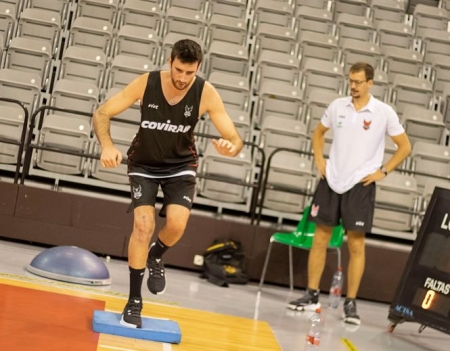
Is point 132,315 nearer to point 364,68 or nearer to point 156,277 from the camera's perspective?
point 156,277

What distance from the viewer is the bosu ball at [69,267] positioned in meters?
7.53

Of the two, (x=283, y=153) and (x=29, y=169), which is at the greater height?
(x=283, y=153)

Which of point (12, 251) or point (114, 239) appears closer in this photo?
point (12, 251)

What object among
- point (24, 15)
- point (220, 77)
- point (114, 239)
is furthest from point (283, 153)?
point (24, 15)

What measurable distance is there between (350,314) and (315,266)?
536 millimetres

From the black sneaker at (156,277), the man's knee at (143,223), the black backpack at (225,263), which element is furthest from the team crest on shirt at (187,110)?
the black backpack at (225,263)

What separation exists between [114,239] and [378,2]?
714 centimetres

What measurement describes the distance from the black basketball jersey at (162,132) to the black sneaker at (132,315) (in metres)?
0.85

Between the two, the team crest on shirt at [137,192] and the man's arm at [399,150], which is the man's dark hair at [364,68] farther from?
the team crest on shirt at [137,192]

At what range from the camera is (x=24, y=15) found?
1153 centimetres

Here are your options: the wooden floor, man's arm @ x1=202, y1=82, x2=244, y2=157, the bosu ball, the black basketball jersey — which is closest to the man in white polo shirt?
the wooden floor

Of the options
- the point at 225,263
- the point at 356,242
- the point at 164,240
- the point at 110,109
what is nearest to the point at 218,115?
the point at 110,109

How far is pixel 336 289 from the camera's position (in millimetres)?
8914

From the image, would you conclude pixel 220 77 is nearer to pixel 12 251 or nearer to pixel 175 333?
pixel 12 251
